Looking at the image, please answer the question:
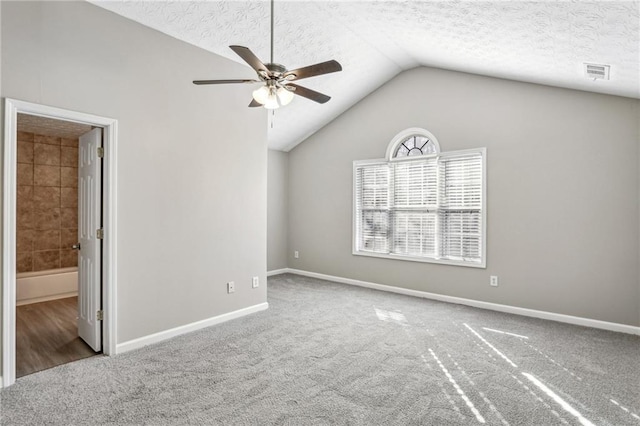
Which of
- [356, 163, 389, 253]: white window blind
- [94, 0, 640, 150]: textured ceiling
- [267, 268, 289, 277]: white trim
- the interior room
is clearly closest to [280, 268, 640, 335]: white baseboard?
the interior room

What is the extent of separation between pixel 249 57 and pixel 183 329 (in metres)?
2.89

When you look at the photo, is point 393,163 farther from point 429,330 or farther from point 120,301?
point 120,301

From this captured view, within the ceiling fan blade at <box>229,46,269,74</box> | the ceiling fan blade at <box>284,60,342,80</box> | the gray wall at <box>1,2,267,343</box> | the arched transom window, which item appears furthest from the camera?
the arched transom window

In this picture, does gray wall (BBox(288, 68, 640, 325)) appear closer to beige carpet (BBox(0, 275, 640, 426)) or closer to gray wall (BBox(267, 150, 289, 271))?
beige carpet (BBox(0, 275, 640, 426))

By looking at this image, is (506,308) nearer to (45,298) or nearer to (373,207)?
(373,207)

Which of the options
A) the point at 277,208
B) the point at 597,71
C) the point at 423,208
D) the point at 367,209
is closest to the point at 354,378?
the point at 423,208

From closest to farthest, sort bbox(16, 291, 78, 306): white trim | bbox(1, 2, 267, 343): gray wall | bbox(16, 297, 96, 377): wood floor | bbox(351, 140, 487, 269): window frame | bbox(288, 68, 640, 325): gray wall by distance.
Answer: bbox(1, 2, 267, 343): gray wall < bbox(16, 297, 96, 377): wood floor < bbox(288, 68, 640, 325): gray wall < bbox(351, 140, 487, 269): window frame < bbox(16, 291, 78, 306): white trim

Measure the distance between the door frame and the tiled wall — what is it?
318 cm

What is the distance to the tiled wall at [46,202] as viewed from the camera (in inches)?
208

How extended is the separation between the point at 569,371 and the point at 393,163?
352cm

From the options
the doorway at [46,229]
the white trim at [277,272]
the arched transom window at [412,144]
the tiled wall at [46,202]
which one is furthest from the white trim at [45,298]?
the arched transom window at [412,144]

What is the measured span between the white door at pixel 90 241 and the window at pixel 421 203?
12.7ft

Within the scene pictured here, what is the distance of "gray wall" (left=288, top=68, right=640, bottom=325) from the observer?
3.81 metres

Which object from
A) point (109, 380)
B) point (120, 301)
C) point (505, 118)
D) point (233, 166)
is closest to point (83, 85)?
point (233, 166)
